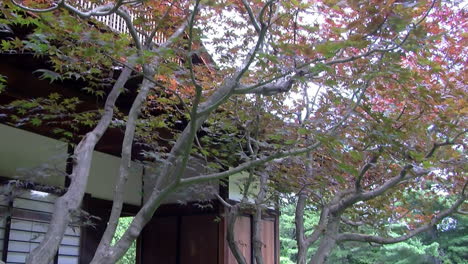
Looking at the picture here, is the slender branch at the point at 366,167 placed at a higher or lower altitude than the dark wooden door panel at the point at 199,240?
higher

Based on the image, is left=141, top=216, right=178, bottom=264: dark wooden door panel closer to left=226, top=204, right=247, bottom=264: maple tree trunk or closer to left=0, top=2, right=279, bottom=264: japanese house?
left=0, top=2, right=279, bottom=264: japanese house

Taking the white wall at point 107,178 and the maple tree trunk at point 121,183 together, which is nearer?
the maple tree trunk at point 121,183

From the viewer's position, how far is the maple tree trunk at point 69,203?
2.78m

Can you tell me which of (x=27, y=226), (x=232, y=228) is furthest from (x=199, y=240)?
(x=27, y=226)

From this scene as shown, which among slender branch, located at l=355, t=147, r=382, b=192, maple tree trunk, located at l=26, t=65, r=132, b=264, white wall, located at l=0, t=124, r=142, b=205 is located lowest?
maple tree trunk, located at l=26, t=65, r=132, b=264

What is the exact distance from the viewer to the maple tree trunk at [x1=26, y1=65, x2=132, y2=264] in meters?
2.78

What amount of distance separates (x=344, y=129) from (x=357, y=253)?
12316 mm

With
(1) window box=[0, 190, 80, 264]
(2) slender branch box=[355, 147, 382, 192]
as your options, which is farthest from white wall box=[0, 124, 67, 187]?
(2) slender branch box=[355, 147, 382, 192]

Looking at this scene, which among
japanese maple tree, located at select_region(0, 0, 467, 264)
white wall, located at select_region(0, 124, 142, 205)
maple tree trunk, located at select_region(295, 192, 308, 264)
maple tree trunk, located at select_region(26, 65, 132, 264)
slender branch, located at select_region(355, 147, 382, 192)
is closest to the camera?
maple tree trunk, located at select_region(26, 65, 132, 264)

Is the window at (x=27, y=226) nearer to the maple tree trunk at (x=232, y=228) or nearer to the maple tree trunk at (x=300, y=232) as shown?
the maple tree trunk at (x=232, y=228)

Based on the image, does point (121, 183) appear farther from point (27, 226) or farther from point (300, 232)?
point (300, 232)

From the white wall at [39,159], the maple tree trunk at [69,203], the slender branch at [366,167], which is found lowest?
the maple tree trunk at [69,203]

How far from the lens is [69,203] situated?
300cm

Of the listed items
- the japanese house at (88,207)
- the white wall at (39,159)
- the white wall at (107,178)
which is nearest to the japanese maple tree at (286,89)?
the japanese house at (88,207)
